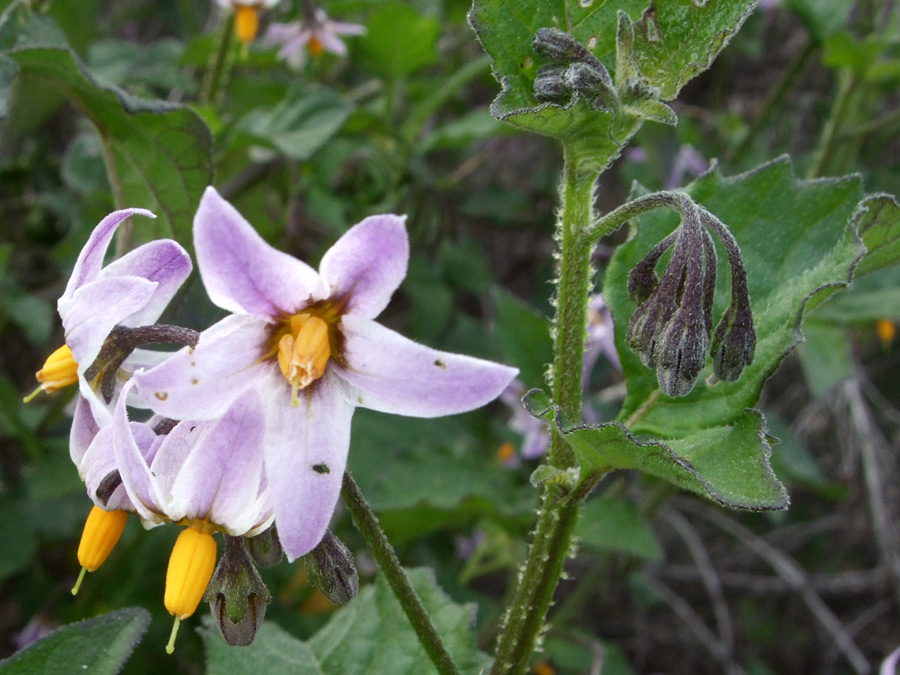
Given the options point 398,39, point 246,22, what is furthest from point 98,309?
point 398,39

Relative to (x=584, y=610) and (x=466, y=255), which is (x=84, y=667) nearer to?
(x=466, y=255)

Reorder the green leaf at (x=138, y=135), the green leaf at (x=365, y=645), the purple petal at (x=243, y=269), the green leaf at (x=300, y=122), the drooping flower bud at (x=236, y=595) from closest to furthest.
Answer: the purple petal at (x=243, y=269)
the drooping flower bud at (x=236, y=595)
the green leaf at (x=365, y=645)
the green leaf at (x=138, y=135)
the green leaf at (x=300, y=122)

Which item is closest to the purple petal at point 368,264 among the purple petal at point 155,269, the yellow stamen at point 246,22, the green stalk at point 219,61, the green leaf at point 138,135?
the purple petal at point 155,269

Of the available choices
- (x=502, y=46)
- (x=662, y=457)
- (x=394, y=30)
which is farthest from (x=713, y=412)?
(x=394, y=30)

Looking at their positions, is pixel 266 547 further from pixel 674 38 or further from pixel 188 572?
pixel 674 38

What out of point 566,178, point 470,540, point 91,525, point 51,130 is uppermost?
point 566,178

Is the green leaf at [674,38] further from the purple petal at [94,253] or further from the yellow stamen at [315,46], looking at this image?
the yellow stamen at [315,46]

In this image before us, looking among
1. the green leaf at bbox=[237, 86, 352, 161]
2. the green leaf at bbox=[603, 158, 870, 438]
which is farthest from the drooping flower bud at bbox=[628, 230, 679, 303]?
the green leaf at bbox=[237, 86, 352, 161]
